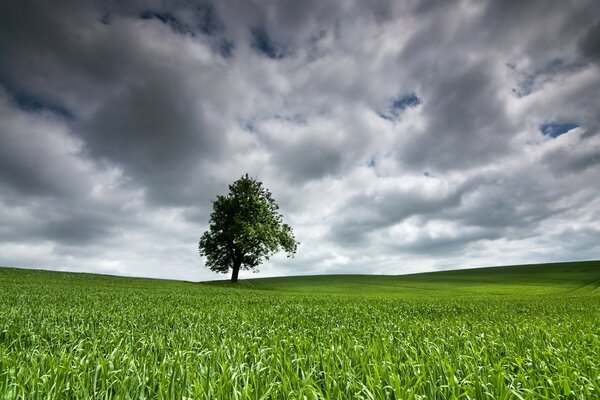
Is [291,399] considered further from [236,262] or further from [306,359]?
[236,262]

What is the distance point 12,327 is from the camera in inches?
359

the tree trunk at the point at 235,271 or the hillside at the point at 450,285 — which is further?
the tree trunk at the point at 235,271

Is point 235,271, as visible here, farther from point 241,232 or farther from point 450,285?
point 450,285

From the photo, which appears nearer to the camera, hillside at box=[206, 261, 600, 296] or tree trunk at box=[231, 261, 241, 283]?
hillside at box=[206, 261, 600, 296]

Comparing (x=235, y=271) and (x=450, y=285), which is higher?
(x=235, y=271)

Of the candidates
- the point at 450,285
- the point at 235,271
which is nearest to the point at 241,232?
the point at 235,271

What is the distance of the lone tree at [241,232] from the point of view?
182 feet

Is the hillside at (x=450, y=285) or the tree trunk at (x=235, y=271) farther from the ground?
the tree trunk at (x=235, y=271)

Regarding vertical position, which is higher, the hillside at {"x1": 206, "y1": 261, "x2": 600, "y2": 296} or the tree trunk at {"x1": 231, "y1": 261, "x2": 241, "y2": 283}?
the tree trunk at {"x1": 231, "y1": 261, "x2": 241, "y2": 283}

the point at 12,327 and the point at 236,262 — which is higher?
the point at 236,262

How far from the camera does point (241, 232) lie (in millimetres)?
54469

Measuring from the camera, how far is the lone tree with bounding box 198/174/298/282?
55.5m

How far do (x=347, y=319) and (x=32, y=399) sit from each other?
10209mm

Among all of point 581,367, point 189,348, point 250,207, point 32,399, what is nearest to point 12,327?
point 189,348
